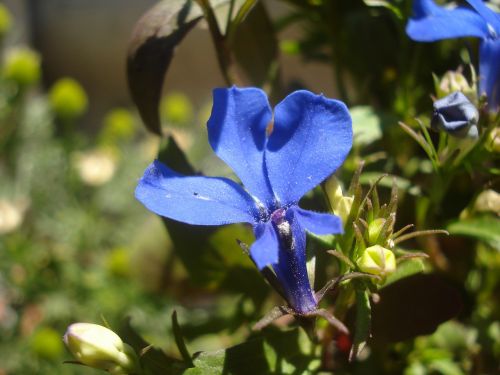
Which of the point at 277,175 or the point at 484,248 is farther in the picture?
the point at 484,248

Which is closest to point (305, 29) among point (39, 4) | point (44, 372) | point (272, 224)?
point (272, 224)

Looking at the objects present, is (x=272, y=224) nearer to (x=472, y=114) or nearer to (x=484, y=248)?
(x=472, y=114)

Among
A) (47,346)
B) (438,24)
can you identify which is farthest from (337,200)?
(47,346)

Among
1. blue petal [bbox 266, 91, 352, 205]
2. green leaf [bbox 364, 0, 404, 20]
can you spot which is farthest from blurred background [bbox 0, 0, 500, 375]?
blue petal [bbox 266, 91, 352, 205]

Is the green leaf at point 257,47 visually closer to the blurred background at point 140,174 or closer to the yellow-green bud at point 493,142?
the blurred background at point 140,174

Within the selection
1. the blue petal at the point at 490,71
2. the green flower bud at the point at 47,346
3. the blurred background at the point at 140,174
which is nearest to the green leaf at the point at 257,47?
the blurred background at the point at 140,174

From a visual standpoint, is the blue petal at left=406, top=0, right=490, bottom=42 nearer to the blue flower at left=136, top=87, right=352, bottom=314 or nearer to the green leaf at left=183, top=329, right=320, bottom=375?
the blue flower at left=136, top=87, right=352, bottom=314

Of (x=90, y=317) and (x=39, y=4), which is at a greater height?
(x=39, y=4)

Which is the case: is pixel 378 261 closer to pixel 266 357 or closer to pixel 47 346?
pixel 266 357
